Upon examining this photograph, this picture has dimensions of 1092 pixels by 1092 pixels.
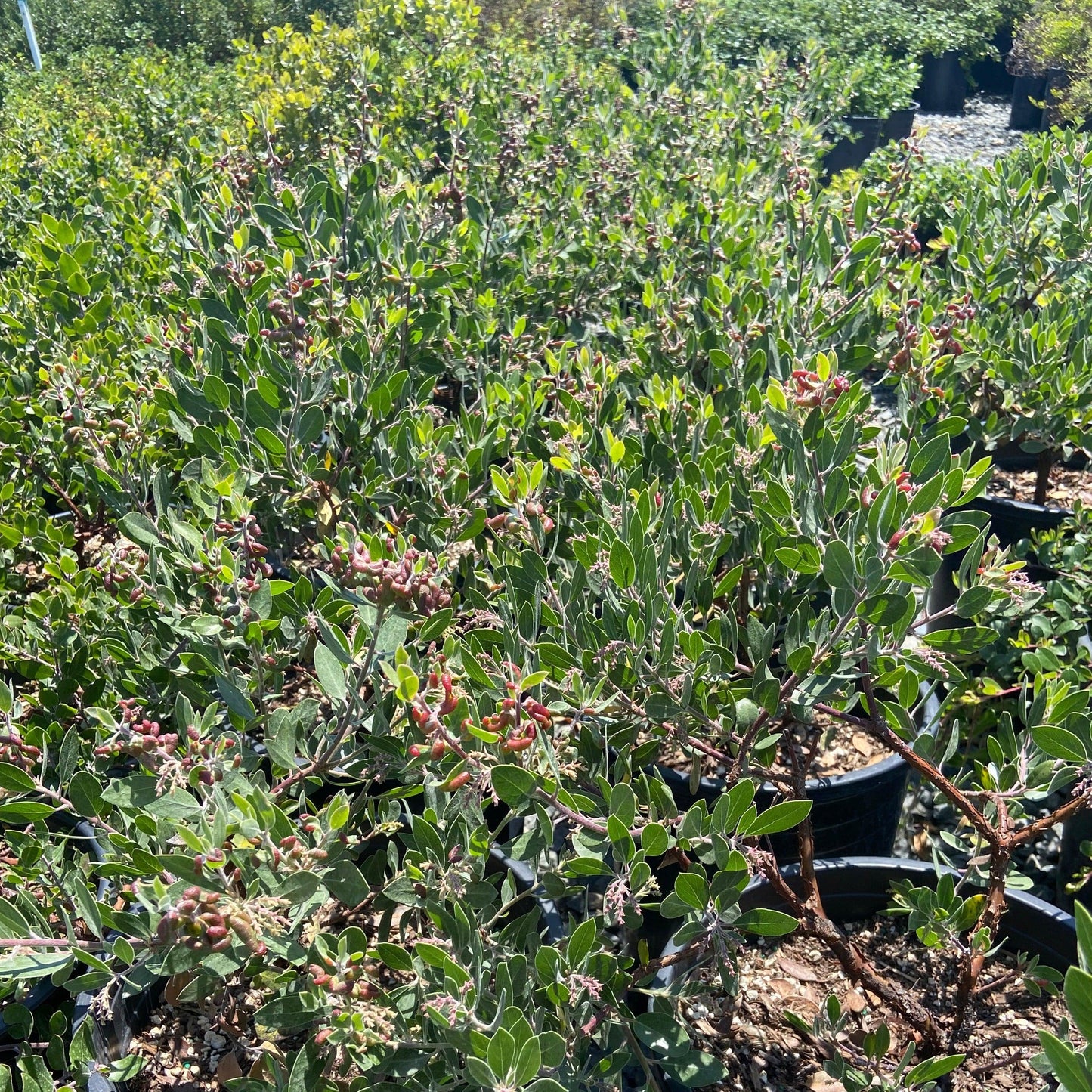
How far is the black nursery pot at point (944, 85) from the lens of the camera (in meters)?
12.6

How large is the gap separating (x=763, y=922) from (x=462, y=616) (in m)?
0.84

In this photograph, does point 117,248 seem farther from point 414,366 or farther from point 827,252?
point 827,252

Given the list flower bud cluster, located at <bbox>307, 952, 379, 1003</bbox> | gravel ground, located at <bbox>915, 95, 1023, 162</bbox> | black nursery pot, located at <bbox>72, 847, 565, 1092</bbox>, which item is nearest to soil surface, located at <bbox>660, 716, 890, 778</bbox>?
black nursery pot, located at <bbox>72, 847, 565, 1092</bbox>

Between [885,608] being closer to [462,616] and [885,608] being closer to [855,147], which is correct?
[462,616]

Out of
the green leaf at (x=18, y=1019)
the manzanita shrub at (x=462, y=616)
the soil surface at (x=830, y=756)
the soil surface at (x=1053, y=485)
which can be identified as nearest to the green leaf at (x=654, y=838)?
the manzanita shrub at (x=462, y=616)

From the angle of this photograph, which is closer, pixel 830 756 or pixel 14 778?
pixel 14 778

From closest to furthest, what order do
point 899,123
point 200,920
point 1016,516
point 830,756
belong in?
point 200,920
point 830,756
point 1016,516
point 899,123

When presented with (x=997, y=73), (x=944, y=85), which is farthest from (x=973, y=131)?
(x=997, y=73)

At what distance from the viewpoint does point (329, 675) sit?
1.69 metres

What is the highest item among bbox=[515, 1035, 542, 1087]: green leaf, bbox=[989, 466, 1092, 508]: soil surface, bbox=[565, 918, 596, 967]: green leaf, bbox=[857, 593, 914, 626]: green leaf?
bbox=[857, 593, 914, 626]: green leaf

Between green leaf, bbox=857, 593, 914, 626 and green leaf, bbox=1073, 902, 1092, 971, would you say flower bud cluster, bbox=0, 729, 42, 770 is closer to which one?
green leaf, bbox=857, 593, 914, 626

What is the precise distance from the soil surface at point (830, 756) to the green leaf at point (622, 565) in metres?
0.85

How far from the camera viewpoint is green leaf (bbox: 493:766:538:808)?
4.76ft

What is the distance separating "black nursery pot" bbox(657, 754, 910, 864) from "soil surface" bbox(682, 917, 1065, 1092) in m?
0.31
